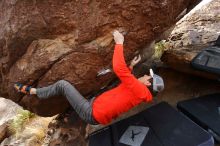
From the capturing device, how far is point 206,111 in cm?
640

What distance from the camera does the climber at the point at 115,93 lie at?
18.2 ft

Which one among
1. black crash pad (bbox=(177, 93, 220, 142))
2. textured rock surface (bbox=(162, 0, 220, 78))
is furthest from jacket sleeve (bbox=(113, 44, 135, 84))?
textured rock surface (bbox=(162, 0, 220, 78))

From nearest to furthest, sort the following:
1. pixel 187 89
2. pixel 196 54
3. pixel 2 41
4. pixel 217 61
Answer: pixel 2 41 < pixel 217 61 < pixel 196 54 < pixel 187 89

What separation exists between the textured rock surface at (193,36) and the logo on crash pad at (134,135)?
1827mm

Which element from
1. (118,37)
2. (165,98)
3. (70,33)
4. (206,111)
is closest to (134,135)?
(206,111)

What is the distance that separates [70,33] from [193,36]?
3.19m

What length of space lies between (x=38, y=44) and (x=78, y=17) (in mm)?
861

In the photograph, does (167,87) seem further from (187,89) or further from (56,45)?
(56,45)

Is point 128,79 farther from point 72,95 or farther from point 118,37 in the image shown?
point 72,95

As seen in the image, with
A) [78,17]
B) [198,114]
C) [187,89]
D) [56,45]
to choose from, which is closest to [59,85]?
[56,45]

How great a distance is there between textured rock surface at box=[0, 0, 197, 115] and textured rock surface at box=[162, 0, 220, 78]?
127cm

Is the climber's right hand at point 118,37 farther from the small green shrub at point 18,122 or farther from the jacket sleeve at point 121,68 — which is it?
the small green shrub at point 18,122

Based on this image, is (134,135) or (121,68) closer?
(121,68)

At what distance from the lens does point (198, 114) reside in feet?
20.9
